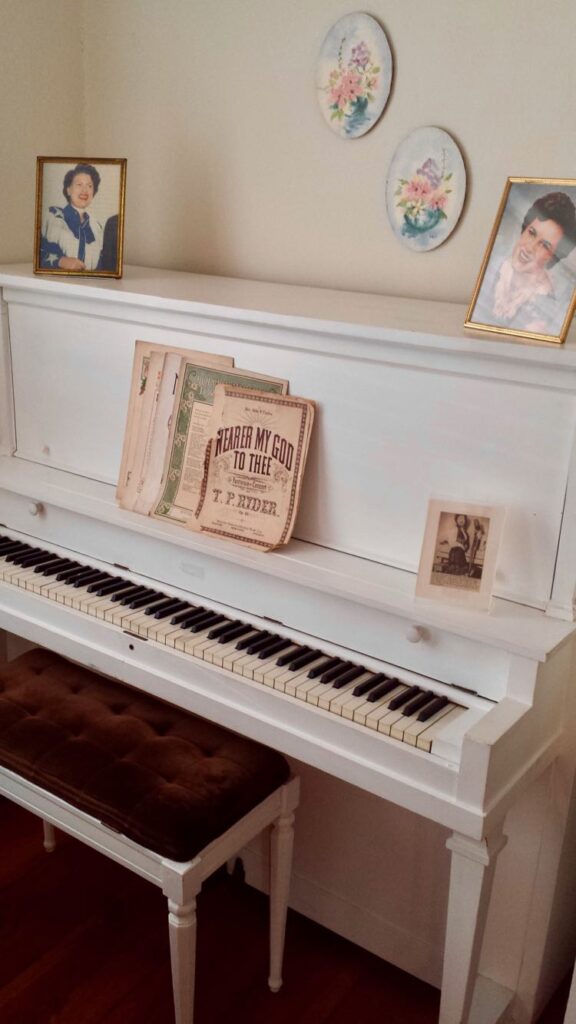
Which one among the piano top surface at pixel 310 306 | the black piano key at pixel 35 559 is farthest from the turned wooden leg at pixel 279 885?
the piano top surface at pixel 310 306

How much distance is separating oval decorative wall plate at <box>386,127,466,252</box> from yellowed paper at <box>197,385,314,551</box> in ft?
1.49

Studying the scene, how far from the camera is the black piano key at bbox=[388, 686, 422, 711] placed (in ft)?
4.95

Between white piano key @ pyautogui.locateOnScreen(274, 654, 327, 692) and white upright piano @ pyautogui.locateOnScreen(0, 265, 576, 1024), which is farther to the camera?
white piano key @ pyautogui.locateOnScreen(274, 654, 327, 692)

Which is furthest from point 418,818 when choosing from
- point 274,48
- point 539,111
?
point 274,48

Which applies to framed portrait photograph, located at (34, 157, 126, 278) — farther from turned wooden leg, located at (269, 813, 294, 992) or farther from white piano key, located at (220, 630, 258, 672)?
turned wooden leg, located at (269, 813, 294, 992)

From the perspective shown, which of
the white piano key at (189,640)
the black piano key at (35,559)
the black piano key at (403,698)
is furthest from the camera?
the black piano key at (35,559)

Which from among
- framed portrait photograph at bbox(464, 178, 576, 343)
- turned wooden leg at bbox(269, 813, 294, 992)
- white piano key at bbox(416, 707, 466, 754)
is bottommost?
turned wooden leg at bbox(269, 813, 294, 992)

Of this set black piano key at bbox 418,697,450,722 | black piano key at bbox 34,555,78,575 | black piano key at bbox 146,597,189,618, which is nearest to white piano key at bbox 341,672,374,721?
black piano key at bbox 418,697,450,722

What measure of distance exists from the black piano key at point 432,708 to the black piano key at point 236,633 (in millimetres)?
401

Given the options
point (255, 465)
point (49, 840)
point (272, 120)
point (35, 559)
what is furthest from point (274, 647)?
point (272, 120)

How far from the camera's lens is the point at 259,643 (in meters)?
1.71

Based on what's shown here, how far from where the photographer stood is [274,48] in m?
2.03

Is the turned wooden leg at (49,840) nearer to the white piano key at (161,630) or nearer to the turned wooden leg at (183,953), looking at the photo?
the turned wooden leg at (183,953)

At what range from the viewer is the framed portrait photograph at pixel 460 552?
153cm
